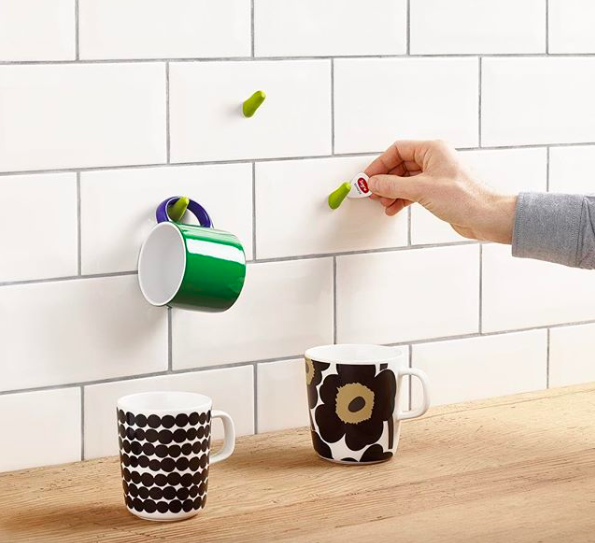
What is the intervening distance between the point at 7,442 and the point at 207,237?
278mm

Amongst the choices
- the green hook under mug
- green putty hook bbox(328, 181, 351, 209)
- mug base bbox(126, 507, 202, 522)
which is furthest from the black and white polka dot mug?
green putty hook bbox(328, 181, 351, 209)

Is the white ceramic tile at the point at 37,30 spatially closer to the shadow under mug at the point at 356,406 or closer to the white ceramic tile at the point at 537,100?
the shadow under mug at the point at 356,406

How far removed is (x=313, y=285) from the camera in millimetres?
1153

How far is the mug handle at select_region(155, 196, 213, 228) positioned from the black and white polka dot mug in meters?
Result: 0.22

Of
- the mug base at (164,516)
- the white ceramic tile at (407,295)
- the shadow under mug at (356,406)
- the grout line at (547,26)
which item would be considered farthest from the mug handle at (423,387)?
the grout line at (547,26)

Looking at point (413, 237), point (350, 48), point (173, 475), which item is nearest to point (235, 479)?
point (173, 475)

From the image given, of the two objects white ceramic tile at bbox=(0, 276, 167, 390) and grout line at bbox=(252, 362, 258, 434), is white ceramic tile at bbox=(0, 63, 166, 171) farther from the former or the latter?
grout line at bbox=(252, 362, 258, 434)

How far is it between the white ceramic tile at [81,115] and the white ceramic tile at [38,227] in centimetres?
2

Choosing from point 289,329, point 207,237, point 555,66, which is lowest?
point 289,329

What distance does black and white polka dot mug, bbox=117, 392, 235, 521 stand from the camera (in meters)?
0.87

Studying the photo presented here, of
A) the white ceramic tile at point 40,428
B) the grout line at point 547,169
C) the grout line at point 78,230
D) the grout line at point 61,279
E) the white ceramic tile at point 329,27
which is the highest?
the white ceramic tile at point 329,27

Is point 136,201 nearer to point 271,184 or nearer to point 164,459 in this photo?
point 271,184

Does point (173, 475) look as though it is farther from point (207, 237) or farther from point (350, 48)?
point (350, 48)

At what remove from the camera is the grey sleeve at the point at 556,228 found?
1058 millimetres
